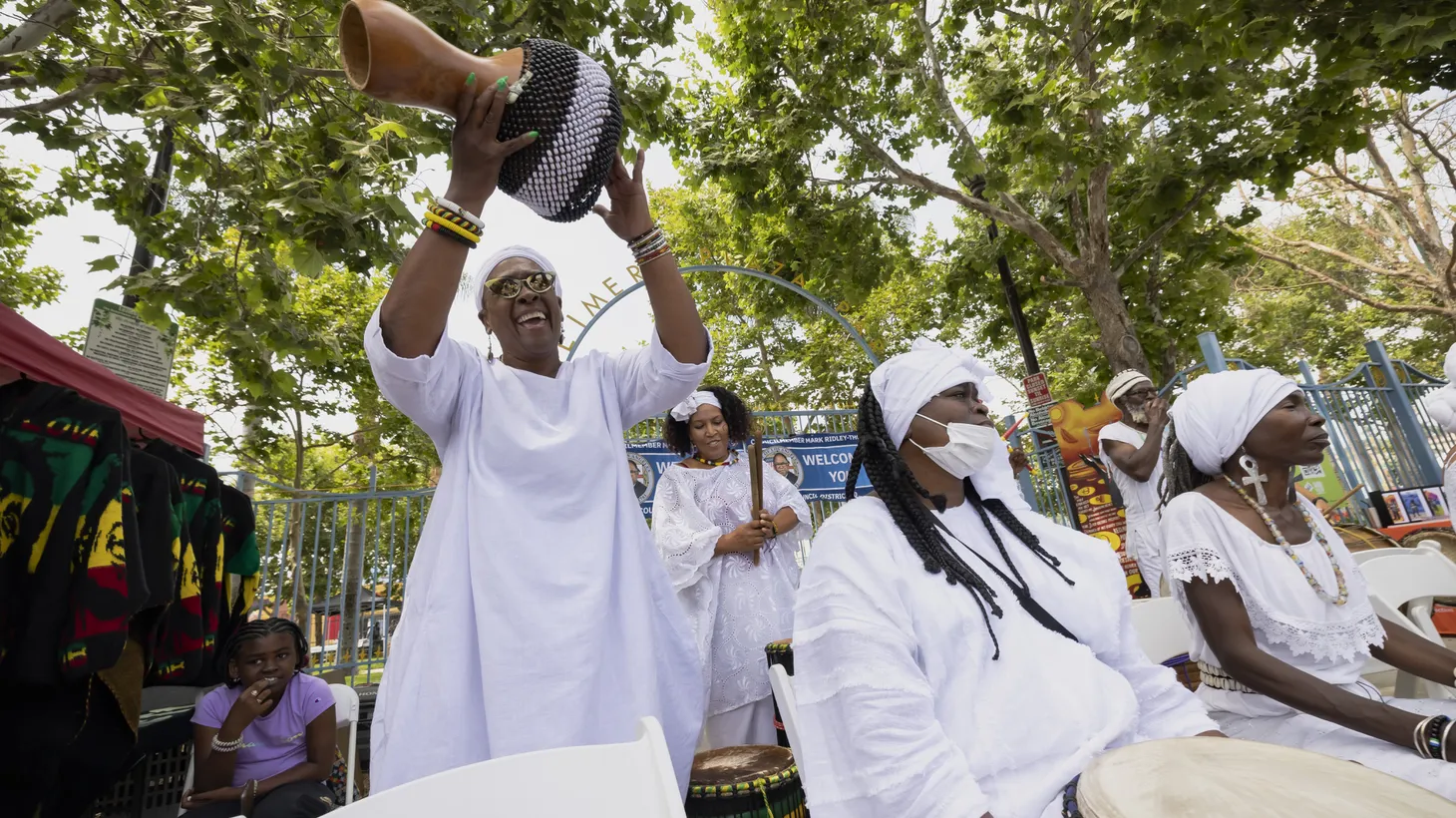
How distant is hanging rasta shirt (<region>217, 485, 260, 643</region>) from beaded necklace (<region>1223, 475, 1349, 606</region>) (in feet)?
16.2

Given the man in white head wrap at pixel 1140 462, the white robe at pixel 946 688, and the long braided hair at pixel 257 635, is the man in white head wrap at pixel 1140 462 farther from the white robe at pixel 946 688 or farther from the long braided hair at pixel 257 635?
the long braided hair at pixel 257 635

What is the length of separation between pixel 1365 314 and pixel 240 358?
104 ft

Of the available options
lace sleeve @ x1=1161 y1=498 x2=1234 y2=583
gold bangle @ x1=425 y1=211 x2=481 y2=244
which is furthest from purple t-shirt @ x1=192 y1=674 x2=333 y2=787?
lace sleeve @ x1=1161 y1=498 x2=1234 y2=583

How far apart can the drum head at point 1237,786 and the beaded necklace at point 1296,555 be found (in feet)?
4.20

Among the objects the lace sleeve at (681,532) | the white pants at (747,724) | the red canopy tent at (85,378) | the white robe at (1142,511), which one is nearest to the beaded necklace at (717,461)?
the lace sleeve at (681,532)

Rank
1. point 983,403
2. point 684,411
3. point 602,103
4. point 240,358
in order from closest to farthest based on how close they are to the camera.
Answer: point 602,103
point 983,403
point 684,411
point 240,358

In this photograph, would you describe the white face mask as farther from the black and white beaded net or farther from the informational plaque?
the informational plaque

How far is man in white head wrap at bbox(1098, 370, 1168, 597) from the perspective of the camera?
5.52 metres

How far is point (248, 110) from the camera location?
5.01 m

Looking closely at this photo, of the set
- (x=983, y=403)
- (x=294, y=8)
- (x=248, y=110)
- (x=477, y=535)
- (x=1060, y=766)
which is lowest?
(x=1060, y=766)

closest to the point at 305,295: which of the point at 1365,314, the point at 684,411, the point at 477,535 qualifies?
the point at 684,411

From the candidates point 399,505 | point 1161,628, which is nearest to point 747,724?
point 1161,628

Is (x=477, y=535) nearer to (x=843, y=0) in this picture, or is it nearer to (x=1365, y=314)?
(x=843, y=0)

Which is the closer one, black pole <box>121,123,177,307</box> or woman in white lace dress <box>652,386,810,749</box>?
woman in white lace dress <box>652,386,810,749</box>
